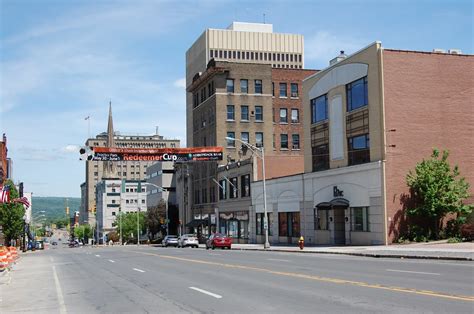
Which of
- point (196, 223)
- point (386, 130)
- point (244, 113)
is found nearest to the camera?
point (386, 130)

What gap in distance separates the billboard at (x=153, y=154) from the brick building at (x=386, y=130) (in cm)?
2585

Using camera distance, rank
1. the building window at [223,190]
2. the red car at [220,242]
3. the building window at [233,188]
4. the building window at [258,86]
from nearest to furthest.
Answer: the red car at [220,242], the building window at [233,188], the building window at [223,190], the building window at [258,86]

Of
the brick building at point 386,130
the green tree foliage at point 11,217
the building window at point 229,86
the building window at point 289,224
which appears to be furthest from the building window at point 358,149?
the green tree foliage at point 11,217

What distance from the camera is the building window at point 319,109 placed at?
164ft

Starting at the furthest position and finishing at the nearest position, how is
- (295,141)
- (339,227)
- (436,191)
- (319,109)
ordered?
(295,141), (319,109), (339,227), (436,191)

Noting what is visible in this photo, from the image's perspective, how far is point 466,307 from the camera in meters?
11.4

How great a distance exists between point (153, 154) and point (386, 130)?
3461 cm

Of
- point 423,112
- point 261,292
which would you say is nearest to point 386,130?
point 423,112

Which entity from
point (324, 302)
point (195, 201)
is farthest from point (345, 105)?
point (195, 201)

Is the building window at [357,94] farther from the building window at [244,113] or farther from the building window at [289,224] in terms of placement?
the building window at [244,113]

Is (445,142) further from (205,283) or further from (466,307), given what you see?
(466,307)

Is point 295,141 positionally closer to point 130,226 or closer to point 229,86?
point 229,86

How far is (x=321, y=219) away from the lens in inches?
1933

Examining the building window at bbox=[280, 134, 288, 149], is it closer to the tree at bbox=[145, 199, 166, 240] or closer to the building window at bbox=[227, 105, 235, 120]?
the building window at bbox=[227, 105, 235, 120]
